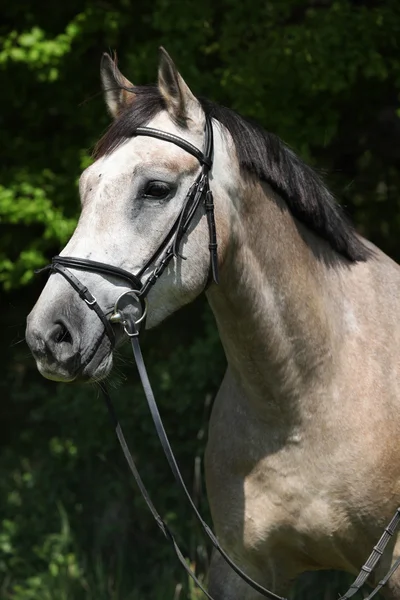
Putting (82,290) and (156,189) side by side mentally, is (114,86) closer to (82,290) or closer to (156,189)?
(156,189)

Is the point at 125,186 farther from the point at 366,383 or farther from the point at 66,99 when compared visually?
the point at 66,99

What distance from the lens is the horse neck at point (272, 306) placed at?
114 inches

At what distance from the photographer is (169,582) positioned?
489 centimetres

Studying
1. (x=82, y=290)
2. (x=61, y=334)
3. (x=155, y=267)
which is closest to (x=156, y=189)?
A: (x=155, y=267)

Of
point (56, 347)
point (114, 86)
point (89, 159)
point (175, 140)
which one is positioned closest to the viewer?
point (56, 347)

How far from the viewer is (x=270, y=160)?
9.64 feet

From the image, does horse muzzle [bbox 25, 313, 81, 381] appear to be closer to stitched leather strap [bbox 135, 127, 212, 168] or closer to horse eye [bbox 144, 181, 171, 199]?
horse eye [bbox 144, 181, 171, 199]

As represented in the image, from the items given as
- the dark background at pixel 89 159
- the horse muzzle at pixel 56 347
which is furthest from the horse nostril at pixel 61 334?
the dark background at pixel 89 159

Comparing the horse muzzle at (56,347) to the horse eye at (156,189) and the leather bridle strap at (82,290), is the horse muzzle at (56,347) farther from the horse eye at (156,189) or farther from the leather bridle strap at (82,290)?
the horse eye at (156,189)

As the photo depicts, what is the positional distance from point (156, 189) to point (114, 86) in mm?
567

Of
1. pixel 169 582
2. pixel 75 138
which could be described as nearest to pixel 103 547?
pixel 169 582

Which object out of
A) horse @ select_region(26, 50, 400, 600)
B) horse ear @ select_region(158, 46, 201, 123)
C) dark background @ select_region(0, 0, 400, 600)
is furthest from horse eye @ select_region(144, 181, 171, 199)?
dark background @ select_region(0, 0, 400, 600)

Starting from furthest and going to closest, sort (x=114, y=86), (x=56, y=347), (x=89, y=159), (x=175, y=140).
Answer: (x=89, y=159), (x=114, y=86), (x=175, y=140), (x=56, y=347)

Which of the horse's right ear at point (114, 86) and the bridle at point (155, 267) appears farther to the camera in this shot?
the horse's right ear at point (114, 86)
